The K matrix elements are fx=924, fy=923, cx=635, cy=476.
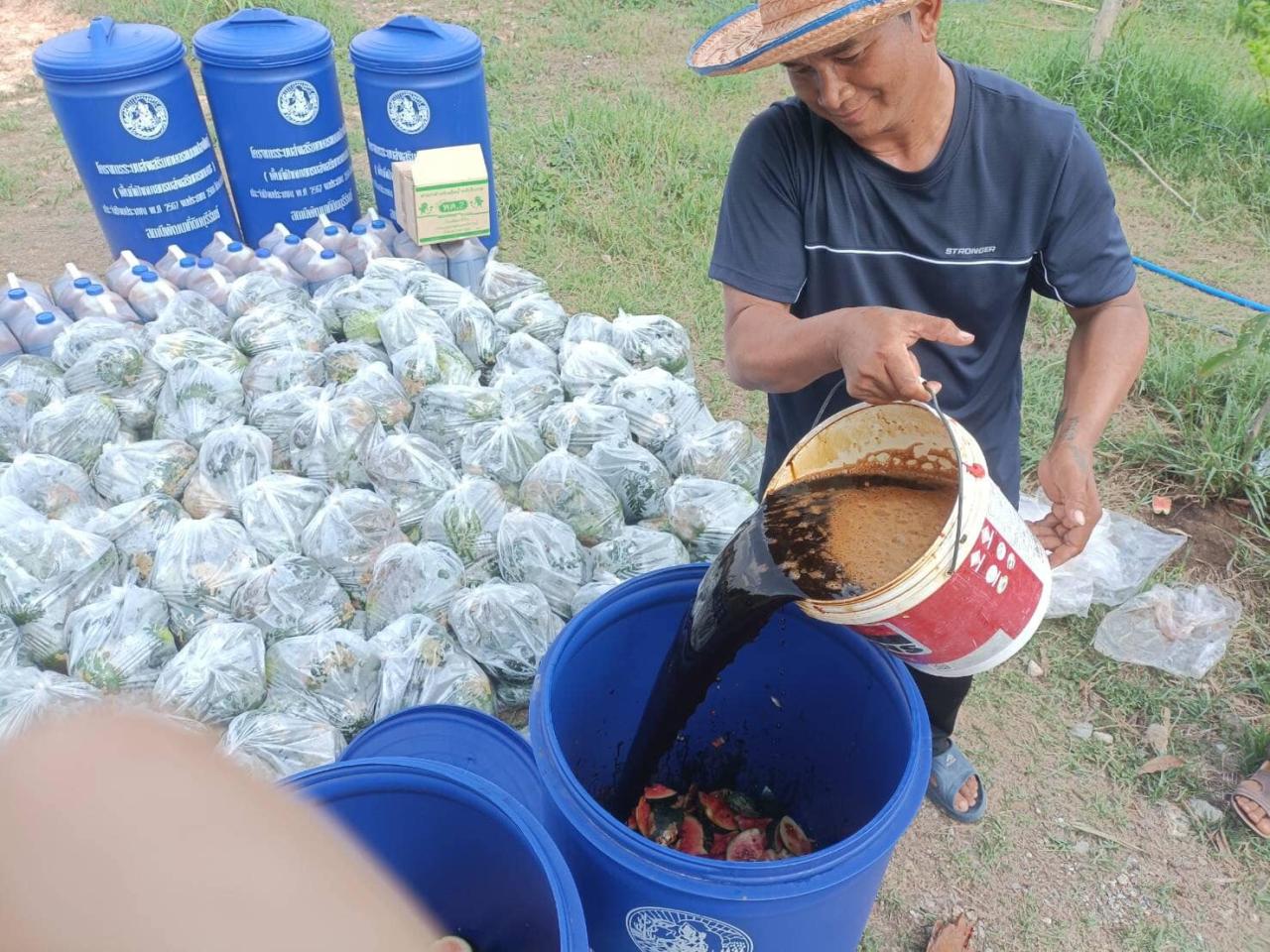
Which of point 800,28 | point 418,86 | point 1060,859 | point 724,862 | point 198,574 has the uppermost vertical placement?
point 800,28

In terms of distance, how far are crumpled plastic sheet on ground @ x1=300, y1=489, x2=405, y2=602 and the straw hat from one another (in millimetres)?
1473

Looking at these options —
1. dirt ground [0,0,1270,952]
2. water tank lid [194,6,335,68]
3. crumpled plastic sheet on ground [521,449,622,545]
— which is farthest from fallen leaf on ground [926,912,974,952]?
water tank lid [194,6,335,68]

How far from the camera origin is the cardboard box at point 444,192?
3.63 m

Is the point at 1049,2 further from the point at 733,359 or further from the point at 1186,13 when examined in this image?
the point at 733,359

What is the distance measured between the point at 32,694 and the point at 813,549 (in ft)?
5.78

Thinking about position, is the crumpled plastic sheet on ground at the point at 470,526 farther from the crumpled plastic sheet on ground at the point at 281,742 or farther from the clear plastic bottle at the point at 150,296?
the clear plastic bottle at the point at 150,296

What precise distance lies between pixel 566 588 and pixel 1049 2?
23.1 ft

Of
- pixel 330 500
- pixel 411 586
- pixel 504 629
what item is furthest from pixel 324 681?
pixel 330 500

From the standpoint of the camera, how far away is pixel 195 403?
9.32 ft

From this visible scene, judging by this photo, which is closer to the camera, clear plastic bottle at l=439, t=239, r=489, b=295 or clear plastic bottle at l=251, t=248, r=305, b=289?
clear plastic bottle at l=251, t=248, r=305, b=289

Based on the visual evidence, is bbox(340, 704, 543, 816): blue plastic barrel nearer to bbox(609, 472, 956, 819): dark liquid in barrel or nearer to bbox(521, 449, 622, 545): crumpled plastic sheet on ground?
bbox(609, 472, 956, 819): dark liquid in barrel

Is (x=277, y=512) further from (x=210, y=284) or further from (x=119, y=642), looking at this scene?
(x=210, y=284)

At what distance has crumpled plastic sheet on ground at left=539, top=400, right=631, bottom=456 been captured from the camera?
2818 millimetres

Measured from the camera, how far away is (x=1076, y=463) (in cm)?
149
